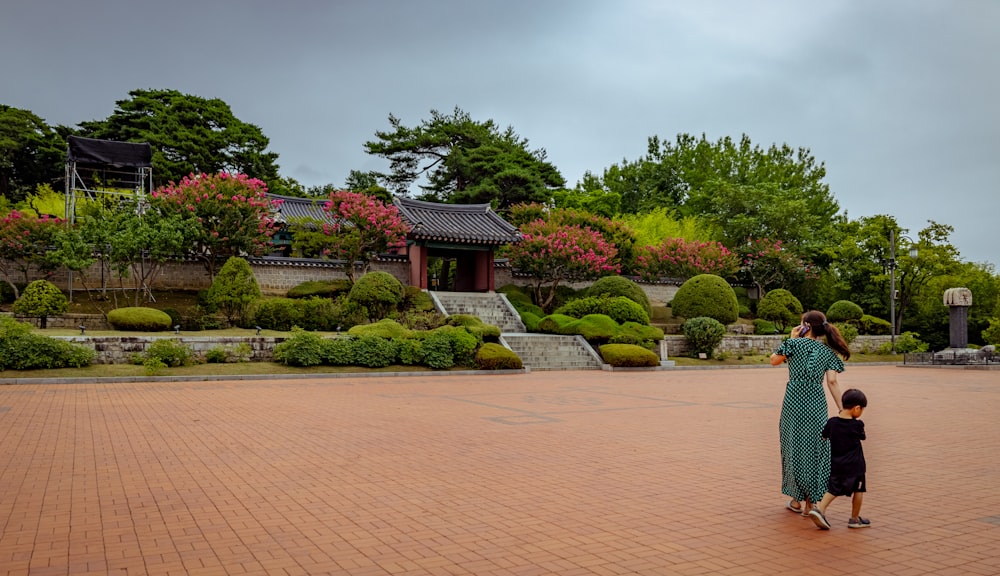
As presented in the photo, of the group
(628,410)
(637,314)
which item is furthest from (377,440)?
(637,314)

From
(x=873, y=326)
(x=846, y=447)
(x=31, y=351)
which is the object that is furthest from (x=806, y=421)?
(x=873, y=326)

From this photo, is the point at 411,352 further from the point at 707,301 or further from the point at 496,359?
the point at 707,301

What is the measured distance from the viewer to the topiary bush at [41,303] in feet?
68.3

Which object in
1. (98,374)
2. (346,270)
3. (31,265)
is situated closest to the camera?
(98,374)

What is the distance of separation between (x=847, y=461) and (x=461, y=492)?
3.08m

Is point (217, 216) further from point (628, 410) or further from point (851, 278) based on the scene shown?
point (851, 278)

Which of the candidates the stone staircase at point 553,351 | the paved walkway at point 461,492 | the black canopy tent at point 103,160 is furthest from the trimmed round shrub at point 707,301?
the black canopy tent at point 103,160

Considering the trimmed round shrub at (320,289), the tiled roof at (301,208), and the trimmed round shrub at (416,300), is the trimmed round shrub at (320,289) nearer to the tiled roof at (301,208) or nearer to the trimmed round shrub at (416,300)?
the trimmed round shrub at (416,300)

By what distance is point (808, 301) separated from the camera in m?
39.2

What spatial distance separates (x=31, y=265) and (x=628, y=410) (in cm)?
2260

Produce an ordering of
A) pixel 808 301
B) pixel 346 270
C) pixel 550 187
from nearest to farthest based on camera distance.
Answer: pixel 346 270, pixel 808 301, pixel 550 187

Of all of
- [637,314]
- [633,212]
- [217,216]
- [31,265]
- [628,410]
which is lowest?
[628,410]

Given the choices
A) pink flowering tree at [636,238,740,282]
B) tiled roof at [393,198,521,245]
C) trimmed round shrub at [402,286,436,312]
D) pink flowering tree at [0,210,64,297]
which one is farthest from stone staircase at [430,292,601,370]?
pink flowering tree at [0,210,64,297]

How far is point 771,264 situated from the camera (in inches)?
1452
